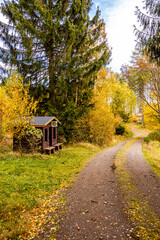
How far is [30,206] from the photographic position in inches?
191

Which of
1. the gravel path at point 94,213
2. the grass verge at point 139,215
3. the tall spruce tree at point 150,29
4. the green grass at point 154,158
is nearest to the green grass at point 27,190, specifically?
the gravel path at point 94,213

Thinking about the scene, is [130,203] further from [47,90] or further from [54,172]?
[47,90]

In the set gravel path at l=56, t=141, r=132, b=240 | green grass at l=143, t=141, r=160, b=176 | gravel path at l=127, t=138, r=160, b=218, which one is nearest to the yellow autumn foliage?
green grass at l=143, t=141, r=160, b=176

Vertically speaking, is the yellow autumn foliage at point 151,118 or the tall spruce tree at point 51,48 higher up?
the tall spruce tree at point 51,48

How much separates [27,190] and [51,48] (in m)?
12.8

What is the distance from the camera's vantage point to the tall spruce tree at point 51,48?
13047 millimetres

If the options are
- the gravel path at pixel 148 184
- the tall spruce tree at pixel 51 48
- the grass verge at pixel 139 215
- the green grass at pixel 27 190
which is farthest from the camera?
the tall spruce tree at pixel 51 48

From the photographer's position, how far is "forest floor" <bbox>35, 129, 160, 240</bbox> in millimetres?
3646

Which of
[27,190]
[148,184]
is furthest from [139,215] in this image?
[27,190]

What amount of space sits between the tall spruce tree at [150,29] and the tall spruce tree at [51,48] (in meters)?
6.59

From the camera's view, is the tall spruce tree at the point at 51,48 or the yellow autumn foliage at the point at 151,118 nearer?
the tall spruce tree at the point at 51,48

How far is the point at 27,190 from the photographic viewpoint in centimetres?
576

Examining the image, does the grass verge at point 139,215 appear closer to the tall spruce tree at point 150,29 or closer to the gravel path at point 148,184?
the gravel path at point 148,184

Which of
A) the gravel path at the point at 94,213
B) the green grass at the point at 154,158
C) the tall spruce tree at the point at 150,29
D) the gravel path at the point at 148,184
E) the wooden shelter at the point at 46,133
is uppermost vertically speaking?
the tall spruce tree at the point at 150,29
